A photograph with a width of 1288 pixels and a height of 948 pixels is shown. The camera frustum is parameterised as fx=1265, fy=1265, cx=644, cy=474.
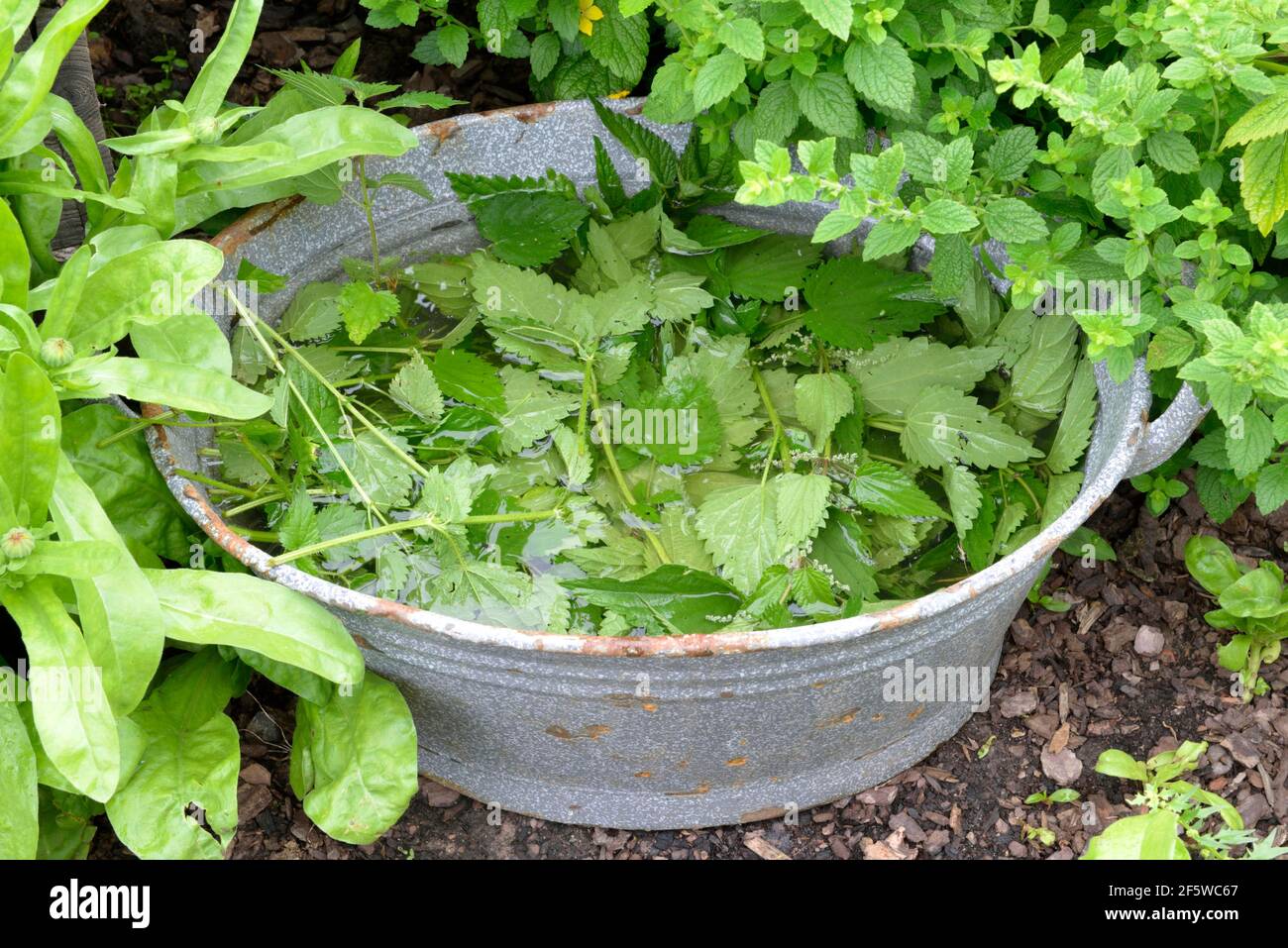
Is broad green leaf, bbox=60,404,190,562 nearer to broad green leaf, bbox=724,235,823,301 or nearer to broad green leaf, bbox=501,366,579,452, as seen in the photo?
broad green leaf, bbox=501,366,579,452

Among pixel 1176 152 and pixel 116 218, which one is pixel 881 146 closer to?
pixel 1176 152

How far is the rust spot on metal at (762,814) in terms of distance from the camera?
5.93 ft

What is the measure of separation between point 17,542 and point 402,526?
1.49 ft

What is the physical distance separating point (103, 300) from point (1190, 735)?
1631 millimetres

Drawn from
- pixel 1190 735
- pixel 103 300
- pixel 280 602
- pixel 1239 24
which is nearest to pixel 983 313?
pixel 1239 24

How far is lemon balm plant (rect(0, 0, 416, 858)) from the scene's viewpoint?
1.36m

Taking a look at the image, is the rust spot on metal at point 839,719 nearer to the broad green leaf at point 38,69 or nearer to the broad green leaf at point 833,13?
the broad green leaf at point 833,13

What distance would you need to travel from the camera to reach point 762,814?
1.82 metres

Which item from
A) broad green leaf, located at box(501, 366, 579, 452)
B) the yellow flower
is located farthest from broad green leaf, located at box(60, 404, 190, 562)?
the yellow flower

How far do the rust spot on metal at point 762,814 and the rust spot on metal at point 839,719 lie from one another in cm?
23

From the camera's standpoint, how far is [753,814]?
71.4 inches

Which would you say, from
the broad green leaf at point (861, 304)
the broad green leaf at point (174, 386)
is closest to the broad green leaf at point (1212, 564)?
the broad green leaf at point (861, 304)

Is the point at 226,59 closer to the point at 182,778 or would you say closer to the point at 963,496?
the point at 182,778

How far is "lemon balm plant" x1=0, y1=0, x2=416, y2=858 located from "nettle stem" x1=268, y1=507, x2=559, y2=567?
9 centimetres
